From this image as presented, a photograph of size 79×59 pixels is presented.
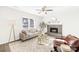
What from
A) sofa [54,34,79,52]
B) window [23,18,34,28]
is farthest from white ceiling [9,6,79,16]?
sofa [54,34,79,52]

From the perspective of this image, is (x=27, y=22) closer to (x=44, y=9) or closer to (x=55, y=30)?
(x=44, y=9)

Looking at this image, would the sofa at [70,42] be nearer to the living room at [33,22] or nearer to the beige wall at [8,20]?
the living room at [33,22]

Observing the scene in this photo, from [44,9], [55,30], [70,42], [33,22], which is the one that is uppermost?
[44,9]

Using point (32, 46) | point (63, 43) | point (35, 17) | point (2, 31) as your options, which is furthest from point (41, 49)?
point (2, 31)

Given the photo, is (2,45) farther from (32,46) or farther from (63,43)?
(63,43)

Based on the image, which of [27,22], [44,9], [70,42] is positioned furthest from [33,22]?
[70,42]

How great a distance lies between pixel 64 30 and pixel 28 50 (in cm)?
55

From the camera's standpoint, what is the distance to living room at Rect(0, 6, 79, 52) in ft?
3.71

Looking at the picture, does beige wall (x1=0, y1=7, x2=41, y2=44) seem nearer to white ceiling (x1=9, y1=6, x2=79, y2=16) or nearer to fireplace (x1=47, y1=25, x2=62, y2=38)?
white ceiling (x1=9, y1=6, x2=79, y2=16)

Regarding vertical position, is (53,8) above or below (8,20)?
above

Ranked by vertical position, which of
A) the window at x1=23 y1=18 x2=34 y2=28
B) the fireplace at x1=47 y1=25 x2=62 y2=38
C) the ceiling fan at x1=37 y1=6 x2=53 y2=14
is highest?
the ceiling fan at x1=37 y1=6 x2=53 y2=14

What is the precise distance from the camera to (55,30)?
1206 mm

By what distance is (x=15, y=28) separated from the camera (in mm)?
1167

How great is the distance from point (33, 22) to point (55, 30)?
322 mm
